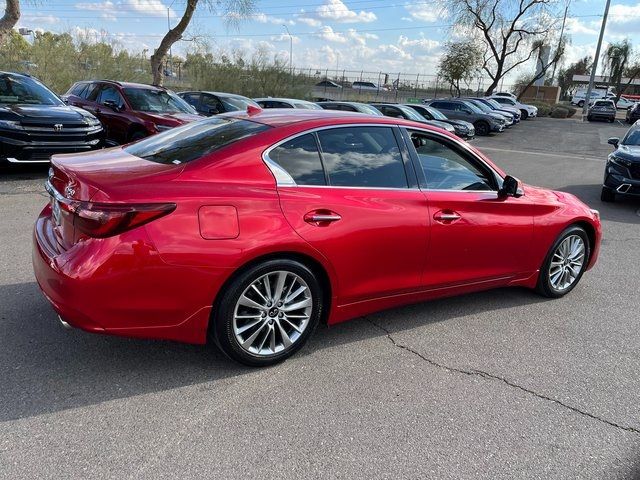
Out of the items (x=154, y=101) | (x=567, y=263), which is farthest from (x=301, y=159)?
(x=154, y=101)

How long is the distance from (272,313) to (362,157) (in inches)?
49.8

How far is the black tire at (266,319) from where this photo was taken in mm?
3047

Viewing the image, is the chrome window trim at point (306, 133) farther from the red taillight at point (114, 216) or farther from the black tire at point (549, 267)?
→ the black tire at point (549, 267)

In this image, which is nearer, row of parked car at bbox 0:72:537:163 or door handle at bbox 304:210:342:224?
door handle at bbox 304:210:342:224

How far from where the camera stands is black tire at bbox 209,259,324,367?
305 centimetres

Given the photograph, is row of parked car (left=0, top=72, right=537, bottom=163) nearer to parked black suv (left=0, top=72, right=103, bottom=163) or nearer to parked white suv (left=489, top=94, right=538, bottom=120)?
parked black suv (left=0, top=72, right=103, bottom=163)

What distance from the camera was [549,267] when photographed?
4738mm

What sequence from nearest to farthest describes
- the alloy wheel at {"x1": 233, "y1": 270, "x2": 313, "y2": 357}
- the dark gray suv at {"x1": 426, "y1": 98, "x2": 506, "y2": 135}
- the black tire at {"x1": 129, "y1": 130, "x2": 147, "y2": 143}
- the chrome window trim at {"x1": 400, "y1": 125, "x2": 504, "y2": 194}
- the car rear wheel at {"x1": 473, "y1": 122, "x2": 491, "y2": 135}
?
the alloy wheel at {"x1": 233, "y1": 270, "x2": 313, "y2": 357}
the chrome window trim at {"x1": 400, "y1": 125, "x2": 504, "y2": 194}
the black tire at {"x1": 129, "y1": 130, "x2": 147, "y2": 143}
the dark gray suv at {"x1": 426, "y1": 98, "x2": 506, "y2": 135}
the car rear wheel at {"x1": 473, "y1": 122, "x2": 491, "y2": 135}

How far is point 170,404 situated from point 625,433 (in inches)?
100

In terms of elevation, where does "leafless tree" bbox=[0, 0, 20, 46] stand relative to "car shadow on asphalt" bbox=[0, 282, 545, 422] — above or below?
above

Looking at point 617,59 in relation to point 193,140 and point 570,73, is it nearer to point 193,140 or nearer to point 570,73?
point 570,73

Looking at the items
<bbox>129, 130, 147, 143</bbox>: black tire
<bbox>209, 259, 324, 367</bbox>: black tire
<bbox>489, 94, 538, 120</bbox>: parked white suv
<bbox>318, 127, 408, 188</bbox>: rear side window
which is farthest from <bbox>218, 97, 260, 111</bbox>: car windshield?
<bbox>489, 94, 538, 120</bbox>: parked white suv

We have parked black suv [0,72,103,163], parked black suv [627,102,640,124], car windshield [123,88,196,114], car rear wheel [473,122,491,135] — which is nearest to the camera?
parked black suv [0,72,103,163]

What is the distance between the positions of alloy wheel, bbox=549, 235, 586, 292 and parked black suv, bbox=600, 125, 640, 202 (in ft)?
18.3
